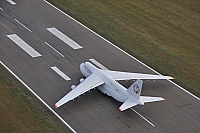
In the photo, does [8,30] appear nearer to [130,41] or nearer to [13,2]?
[13,2]

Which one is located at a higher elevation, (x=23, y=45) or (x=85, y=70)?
(x=85, y=70)

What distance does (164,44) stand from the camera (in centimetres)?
9244

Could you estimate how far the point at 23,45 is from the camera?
291 ft

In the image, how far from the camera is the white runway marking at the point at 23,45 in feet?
283

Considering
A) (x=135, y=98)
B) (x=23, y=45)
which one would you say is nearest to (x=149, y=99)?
(x=135, y=98)

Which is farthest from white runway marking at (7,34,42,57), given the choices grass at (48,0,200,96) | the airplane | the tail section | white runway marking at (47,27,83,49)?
the tail section

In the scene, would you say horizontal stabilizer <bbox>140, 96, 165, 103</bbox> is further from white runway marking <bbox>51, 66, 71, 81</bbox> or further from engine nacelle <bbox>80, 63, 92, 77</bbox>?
white runway marking <bbox>51, 66, 71, 81</bbox>

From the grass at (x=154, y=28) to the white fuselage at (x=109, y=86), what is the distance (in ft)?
41.5

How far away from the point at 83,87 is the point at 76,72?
28.1 ft

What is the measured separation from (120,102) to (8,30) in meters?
31.4

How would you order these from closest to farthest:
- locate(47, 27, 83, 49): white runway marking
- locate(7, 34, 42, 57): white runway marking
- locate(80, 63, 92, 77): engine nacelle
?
locate(80, 63, 92, 77): engine nacelle < locate(7, 34, 42, 57): white runway marking < locate(47, 27, 83, 49): white runway marking

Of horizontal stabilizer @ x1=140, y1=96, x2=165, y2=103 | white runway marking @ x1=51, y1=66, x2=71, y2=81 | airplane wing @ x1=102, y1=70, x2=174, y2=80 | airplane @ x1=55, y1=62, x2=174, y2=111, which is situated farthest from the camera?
white runway marking @ x1=51, y1=66, x2=71, y2=81

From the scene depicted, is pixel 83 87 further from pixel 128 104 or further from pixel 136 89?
pixel 136 89

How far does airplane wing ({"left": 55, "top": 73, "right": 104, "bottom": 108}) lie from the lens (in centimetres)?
7049
